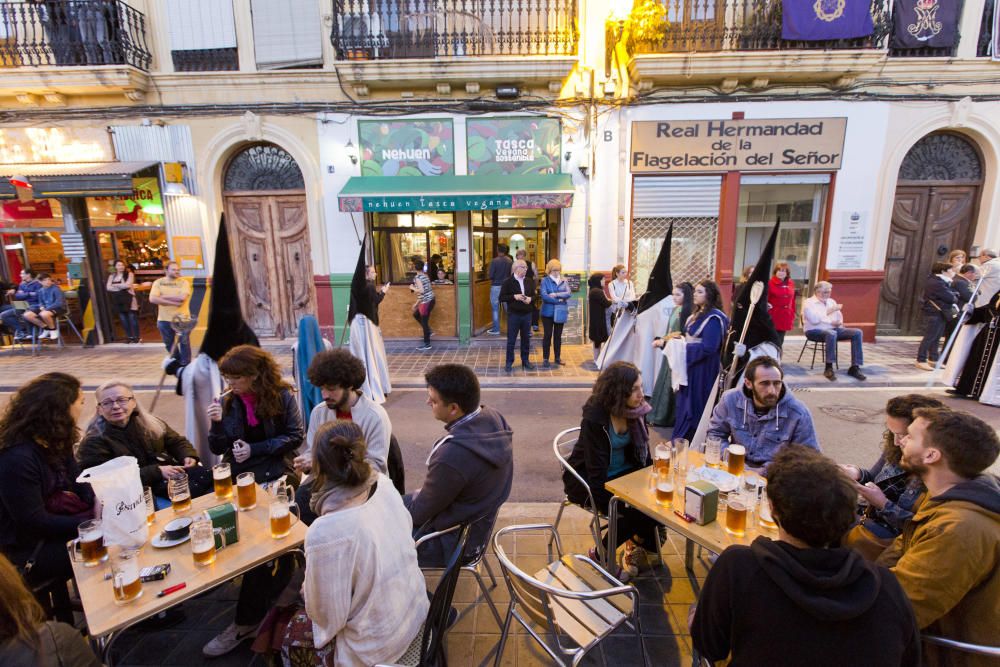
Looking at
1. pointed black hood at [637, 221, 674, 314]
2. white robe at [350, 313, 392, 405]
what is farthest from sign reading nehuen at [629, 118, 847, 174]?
white robe at [350, 313, 392, 405]

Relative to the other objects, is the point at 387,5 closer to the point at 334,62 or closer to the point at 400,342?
the point at 334,62

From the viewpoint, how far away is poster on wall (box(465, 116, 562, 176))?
10.5m

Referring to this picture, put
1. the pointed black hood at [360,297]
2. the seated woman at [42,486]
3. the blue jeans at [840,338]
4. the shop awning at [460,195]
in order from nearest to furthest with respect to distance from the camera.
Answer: the seated woman at [42,486]
the pointed black hood at [360,297]
the blue jeans at [840,338]
the shop awning at [460,195]

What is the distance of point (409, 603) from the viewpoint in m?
2.13

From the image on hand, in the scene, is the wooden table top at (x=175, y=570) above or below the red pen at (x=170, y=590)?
below

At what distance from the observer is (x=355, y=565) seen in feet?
6.33

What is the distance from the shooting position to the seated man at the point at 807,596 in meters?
1.51

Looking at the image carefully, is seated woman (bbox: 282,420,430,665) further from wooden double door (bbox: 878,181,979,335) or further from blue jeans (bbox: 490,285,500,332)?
wooden double door (bbox: 878,181,979,335)

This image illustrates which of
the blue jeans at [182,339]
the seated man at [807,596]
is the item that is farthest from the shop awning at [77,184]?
the seated man at [807,596]

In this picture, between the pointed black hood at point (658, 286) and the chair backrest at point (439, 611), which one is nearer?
the chair backrest at point (439, 611)

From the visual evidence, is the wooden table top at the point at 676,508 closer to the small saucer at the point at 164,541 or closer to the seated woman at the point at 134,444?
the small saucer at the point at 164,541

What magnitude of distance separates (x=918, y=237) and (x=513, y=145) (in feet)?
29.1

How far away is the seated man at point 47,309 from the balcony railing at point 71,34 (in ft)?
14.6

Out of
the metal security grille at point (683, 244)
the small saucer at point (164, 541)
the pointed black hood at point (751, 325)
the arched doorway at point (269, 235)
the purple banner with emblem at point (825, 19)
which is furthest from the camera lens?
the arched doorway at point (269, 235)
